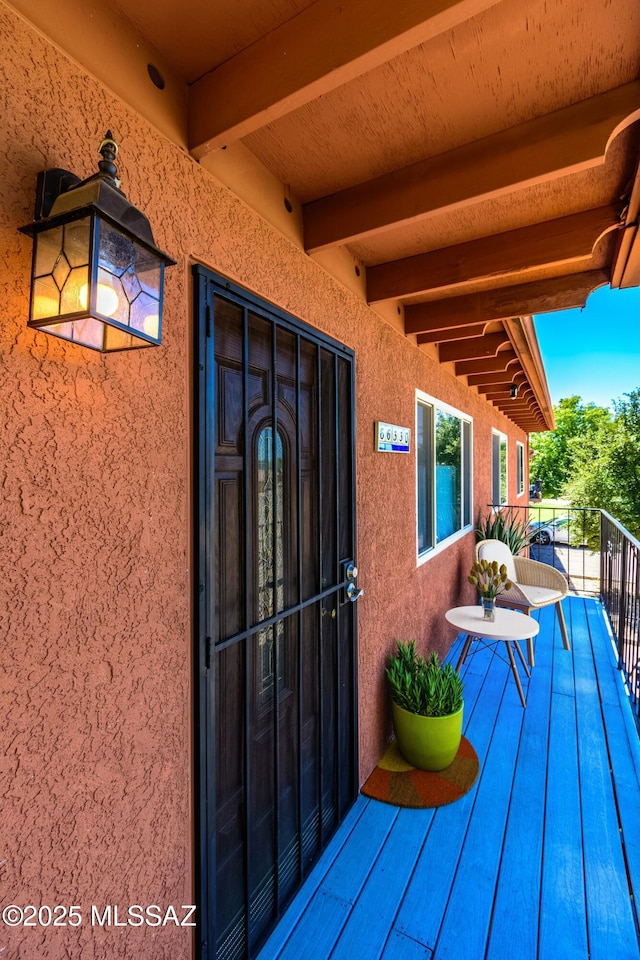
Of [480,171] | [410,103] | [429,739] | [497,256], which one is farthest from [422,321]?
[429,739]

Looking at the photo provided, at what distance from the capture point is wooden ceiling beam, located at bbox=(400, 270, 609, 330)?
243cm

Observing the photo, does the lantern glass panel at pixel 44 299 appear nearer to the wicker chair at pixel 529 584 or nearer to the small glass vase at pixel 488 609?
the small glass vase at pixel 488 609

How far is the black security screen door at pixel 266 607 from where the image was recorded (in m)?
1.38

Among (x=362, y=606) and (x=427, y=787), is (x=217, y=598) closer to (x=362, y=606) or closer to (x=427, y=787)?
(x=362, y=606)

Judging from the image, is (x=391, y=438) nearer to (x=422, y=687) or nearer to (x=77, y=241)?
(x=422, y=687)

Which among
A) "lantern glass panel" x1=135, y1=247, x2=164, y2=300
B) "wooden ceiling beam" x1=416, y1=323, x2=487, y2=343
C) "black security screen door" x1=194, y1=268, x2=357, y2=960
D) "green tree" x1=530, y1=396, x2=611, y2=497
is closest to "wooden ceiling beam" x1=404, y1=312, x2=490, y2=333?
"wooden ceiling beam" x1=416, y1=323, x2=487, y2=343

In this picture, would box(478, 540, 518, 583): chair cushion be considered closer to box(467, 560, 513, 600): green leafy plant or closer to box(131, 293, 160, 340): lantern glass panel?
box(467, 560, 513, 600): green leafy plant

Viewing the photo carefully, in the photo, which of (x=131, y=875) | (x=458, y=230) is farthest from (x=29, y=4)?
(x=131, y=875)

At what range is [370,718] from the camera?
8.16 ft

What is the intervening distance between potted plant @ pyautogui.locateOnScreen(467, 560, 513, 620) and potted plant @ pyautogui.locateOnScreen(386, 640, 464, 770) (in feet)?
→ 3.19

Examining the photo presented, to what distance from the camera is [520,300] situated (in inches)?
102

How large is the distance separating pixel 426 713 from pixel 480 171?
2534 mm

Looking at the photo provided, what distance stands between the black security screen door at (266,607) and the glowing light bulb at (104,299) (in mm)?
453

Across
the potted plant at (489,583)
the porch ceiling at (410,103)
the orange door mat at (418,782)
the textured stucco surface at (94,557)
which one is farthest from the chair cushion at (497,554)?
the textured stucco surface at (94,557)
